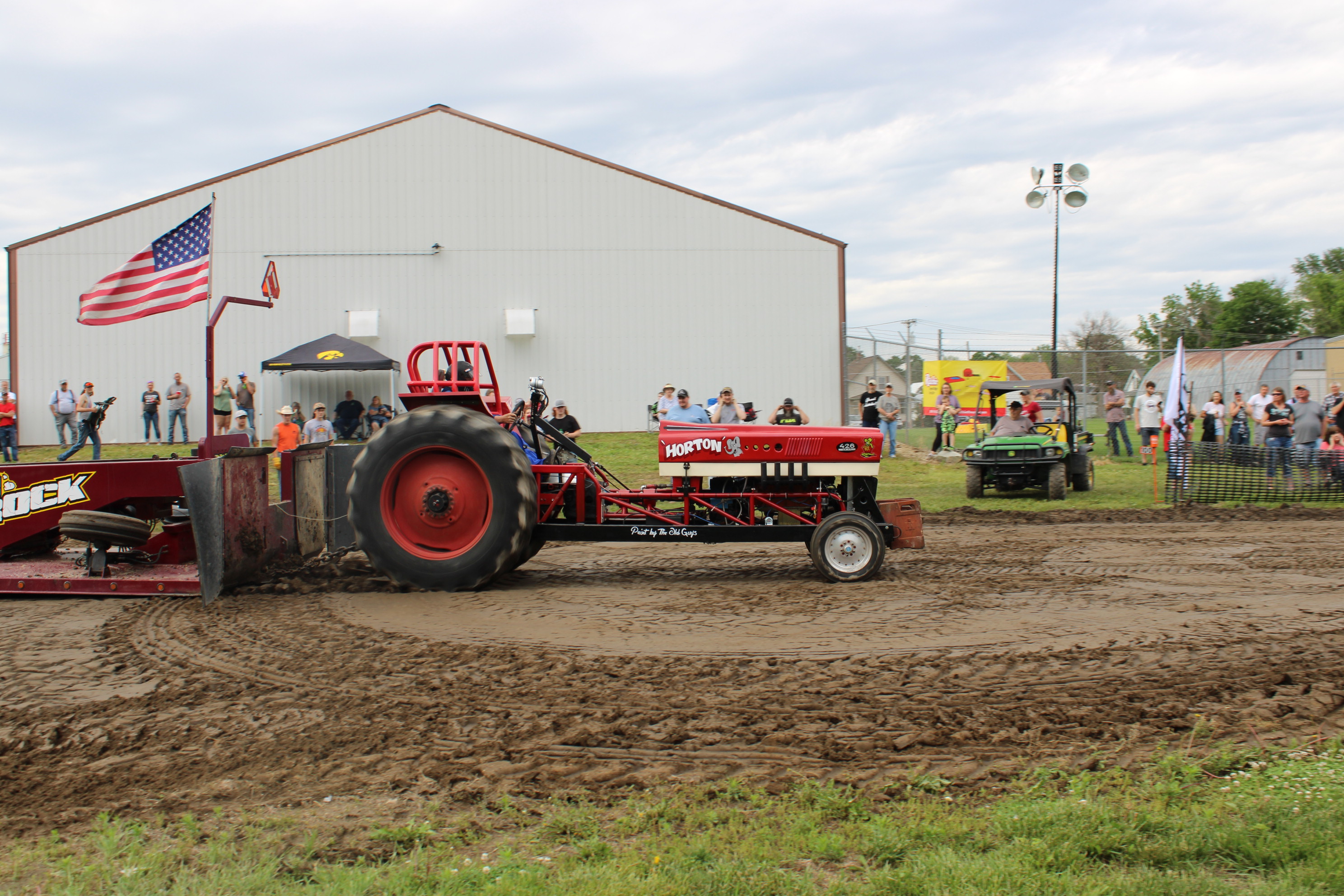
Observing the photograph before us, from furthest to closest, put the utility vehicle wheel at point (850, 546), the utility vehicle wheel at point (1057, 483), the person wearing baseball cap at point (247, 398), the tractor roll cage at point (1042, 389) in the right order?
the person wearing baseball cap at point (247, 398) < the tractor roll cage at point (1042, 389) < the utility vehicle wheel at point (1057, 483) < the utility vehicle wheel at point (850, 546)

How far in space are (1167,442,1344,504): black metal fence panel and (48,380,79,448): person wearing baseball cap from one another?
1929 centimetres

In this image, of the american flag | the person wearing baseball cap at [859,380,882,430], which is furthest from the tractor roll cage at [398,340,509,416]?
the person wearing baseball cap at [859,380,882,430]

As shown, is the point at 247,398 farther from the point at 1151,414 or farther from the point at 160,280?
the point at 1151,414

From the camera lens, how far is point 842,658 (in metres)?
5.14

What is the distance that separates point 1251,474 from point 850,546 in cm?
868

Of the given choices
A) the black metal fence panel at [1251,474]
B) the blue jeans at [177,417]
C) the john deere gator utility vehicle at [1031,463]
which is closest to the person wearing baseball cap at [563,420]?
the john deere gator utility vehicle at [1031,463]

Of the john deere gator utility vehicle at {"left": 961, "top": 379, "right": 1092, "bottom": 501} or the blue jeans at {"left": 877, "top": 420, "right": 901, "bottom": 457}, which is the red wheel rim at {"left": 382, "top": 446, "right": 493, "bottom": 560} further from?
the blue jeans at {"left": 877, "top": 420, "right": 901, "bottom": 457}

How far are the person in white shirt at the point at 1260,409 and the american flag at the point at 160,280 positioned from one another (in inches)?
559

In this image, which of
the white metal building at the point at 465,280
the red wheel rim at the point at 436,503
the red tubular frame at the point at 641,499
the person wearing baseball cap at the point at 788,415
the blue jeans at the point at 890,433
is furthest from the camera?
the white metal building at the point at 465,280

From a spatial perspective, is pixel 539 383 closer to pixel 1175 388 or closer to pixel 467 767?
pixel 467 767

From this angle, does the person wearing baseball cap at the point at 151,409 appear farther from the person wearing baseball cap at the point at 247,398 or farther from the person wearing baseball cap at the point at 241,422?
the person wearing baseball cap at the point at 241,422

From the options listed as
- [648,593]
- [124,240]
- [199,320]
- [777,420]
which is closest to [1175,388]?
[777,420]

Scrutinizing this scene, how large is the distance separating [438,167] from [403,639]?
1832cm

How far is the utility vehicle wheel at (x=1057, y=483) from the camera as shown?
13.2 metres
